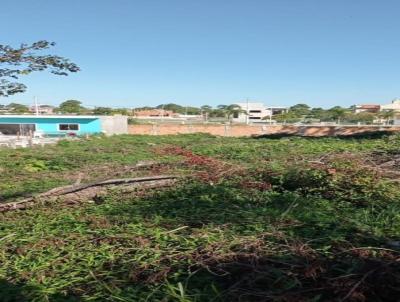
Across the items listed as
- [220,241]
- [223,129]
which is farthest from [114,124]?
[220,241]

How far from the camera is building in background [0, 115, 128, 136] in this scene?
4109cm

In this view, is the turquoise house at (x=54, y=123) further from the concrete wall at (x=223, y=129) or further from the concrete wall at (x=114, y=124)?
the concrete wall at (x=223, y=129)

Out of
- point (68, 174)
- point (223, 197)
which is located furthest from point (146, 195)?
point (68, 174)

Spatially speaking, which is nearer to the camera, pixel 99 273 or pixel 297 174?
pixel 99 273

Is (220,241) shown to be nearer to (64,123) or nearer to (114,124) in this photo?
(114,124)

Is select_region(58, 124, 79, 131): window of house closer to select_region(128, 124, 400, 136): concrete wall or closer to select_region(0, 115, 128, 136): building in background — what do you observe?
select_region(0, 115, 128, 136): building in background

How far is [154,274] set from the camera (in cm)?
297

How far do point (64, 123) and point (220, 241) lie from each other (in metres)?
41.9

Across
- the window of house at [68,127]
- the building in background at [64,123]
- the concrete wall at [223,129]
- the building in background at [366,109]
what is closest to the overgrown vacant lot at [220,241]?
the concrete wall at [223,129]

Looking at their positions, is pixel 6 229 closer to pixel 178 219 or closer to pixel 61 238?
pixel 61 238

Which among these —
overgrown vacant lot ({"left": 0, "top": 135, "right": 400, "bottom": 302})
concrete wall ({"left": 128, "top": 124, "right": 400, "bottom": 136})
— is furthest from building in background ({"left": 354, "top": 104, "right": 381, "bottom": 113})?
overgrown vacant lot ({"left": 0, "top": 135, "right": 400, "bottom": 302})

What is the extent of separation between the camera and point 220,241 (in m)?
3.49

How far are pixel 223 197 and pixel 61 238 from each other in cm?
206

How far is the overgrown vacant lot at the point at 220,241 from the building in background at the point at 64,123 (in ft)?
116
